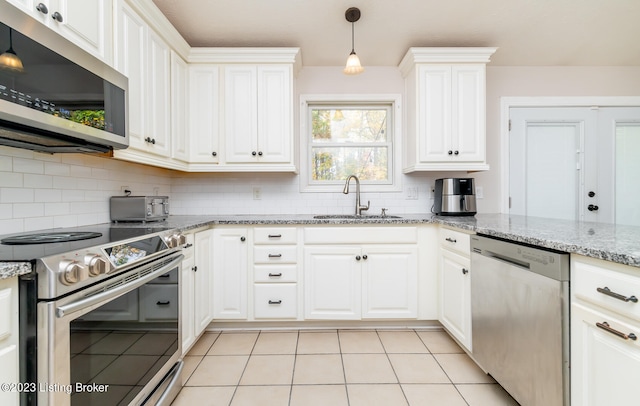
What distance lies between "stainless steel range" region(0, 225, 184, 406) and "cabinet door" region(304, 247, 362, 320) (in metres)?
0.98

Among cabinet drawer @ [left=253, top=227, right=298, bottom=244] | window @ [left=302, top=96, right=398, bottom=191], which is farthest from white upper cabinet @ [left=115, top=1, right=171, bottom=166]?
window @ [left=302, top=96, right=398, bottom=191]

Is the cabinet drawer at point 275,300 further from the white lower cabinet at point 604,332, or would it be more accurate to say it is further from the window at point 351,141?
the white lower cabinet at point 604,332

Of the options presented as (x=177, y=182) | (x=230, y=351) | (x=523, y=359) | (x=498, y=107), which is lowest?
(x=230, y=351)

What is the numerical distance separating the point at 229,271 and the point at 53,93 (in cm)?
149

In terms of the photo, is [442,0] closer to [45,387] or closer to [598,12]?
[598,12]

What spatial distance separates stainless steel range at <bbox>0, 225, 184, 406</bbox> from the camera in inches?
32.0

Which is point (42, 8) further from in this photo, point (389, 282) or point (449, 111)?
point (449, 111)

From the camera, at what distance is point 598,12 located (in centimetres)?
210

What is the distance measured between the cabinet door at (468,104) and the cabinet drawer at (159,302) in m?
Result: 2.31

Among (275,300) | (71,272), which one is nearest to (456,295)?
(275,300)

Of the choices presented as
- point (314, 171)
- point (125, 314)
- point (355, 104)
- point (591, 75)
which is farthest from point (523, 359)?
point (591, 75)

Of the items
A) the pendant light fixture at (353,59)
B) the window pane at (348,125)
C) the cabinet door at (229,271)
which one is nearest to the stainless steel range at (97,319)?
the cabinet door at (229,271)

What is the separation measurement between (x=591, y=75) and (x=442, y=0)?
2.01 meters

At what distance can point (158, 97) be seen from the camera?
199 cm
